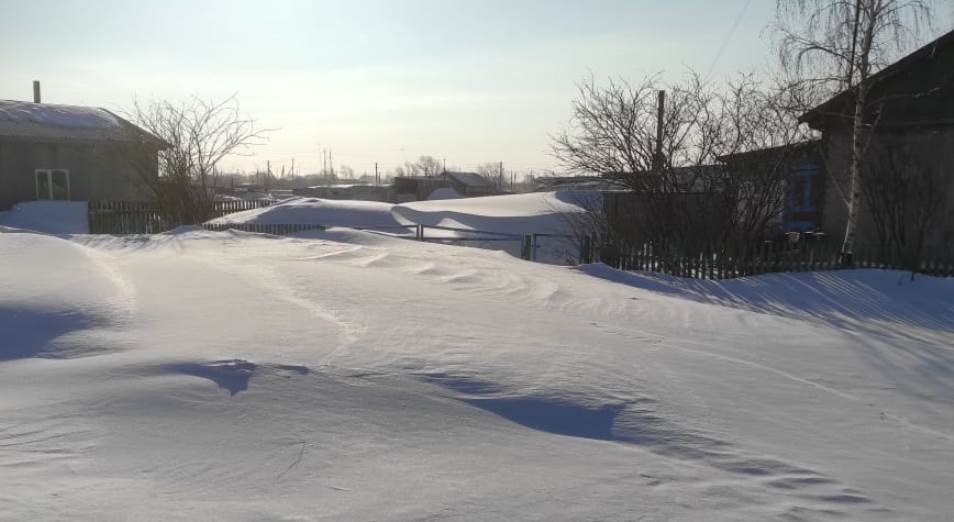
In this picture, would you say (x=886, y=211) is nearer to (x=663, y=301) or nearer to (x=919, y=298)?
(x=919, y=298)

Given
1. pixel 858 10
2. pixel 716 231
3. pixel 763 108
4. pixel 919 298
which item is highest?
pixel 858 10

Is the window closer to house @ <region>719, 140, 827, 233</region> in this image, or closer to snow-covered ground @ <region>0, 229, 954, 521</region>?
snow-covered ground @ <region>0, 229, 954, 521</region>

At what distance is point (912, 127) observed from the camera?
567 inches

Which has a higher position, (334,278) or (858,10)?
(858,10)

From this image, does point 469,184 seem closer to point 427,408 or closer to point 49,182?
point 49,182

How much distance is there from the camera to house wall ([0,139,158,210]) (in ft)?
81.5

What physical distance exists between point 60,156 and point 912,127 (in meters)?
29.8

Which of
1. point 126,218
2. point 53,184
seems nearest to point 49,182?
point 53,184

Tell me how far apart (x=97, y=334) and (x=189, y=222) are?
17.2 metres

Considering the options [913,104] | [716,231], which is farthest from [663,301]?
[913,104]

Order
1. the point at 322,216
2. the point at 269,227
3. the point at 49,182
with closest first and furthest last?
the point at 269,227 → the point at 322,216 → the point at 49,182

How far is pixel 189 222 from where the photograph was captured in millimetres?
19984

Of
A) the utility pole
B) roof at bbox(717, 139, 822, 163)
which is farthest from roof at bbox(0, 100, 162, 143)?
roof at bbox(717, 139, 822, 163)

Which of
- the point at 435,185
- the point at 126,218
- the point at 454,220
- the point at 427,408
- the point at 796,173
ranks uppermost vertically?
the point at 435,185
